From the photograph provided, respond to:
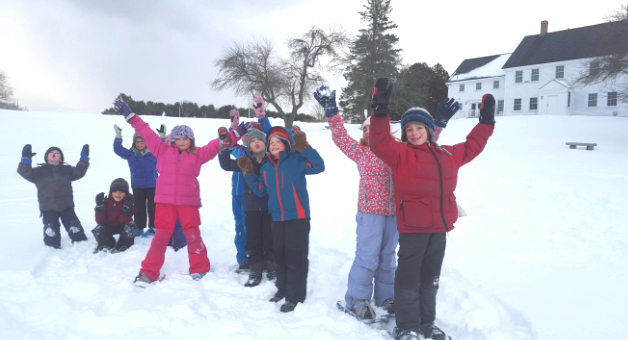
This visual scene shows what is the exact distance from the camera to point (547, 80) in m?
32.6

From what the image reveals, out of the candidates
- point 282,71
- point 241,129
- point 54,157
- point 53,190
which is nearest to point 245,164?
point 241,129

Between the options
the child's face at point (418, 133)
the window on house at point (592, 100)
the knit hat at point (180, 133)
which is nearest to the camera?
the child's face at point (418, 133)

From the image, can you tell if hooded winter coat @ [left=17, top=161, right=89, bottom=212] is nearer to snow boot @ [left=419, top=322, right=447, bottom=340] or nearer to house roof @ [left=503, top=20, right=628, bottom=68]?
snow boot @ [left=419, top=322, right=447, bottom=340]

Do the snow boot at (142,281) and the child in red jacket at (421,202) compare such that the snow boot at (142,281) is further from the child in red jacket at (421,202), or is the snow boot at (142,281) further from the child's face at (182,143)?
the child in red jacket at (421,202)

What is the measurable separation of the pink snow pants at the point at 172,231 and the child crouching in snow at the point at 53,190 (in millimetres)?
2087

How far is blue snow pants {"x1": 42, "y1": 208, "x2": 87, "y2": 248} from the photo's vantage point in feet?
17.3

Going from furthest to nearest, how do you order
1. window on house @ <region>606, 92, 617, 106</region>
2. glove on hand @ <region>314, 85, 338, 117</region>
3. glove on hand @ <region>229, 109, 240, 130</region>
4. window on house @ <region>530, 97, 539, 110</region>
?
window on house @ <region>530, 97, 539, 110</region> < window on house @ <region>606, 92, 617, 106</region> < glove on hand @ <region>229, 109, 240, 130</region> < glove on hand @ <region>314, 85, 338, 117</region>

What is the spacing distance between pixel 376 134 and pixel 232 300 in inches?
88.1

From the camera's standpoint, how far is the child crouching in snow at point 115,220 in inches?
207

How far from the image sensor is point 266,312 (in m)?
3.44

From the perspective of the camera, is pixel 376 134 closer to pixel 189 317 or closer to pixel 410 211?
pixel 410 211

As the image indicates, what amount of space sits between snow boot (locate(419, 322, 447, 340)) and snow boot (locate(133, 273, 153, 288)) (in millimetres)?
2903

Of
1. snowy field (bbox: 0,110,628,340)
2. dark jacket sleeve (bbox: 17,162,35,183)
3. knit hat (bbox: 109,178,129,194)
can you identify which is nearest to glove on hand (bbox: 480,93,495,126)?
snowy field (bbox: 0,110,628,340)

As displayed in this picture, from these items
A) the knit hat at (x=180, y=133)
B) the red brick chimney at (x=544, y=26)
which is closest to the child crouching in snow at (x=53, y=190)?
the knit hat at (x=180, y=133)
